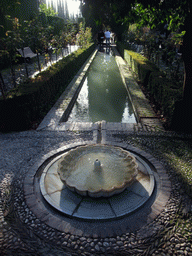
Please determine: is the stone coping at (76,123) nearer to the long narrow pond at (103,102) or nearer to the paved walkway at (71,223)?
the long narrow pond at (103,102)

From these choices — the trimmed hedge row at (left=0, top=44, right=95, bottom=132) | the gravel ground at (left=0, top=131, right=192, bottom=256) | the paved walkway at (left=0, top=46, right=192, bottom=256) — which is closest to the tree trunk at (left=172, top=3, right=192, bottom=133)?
the paved walkway at (left=0, top=46, right=192, bottom=256)

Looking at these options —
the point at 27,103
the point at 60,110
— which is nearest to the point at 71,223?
the point at 27,103

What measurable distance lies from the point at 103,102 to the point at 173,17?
16.0ft

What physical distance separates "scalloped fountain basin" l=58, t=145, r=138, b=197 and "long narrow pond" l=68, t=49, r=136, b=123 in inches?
132

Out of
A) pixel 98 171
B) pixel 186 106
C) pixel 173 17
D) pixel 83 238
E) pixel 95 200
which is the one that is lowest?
pixel 83 238

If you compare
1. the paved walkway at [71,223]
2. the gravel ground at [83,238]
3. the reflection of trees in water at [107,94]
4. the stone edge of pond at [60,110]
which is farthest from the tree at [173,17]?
the stone edge of pond at [60,110]

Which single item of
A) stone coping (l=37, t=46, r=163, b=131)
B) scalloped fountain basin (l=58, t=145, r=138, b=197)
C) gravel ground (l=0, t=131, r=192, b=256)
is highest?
stone coping (l=37, t=46, r=163, b=131)

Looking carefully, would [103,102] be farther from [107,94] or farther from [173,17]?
[173,17]

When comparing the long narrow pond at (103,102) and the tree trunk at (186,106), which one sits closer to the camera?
the tree trunk at (186,106)

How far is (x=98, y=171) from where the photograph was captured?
3.57m

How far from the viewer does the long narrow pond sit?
7.62 metres

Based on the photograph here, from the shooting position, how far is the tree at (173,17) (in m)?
4.14

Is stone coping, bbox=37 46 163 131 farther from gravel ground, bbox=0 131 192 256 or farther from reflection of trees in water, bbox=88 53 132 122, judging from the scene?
gravel ground, bbox=0 131 192 256

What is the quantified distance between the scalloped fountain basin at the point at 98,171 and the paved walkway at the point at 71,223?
529 mm
